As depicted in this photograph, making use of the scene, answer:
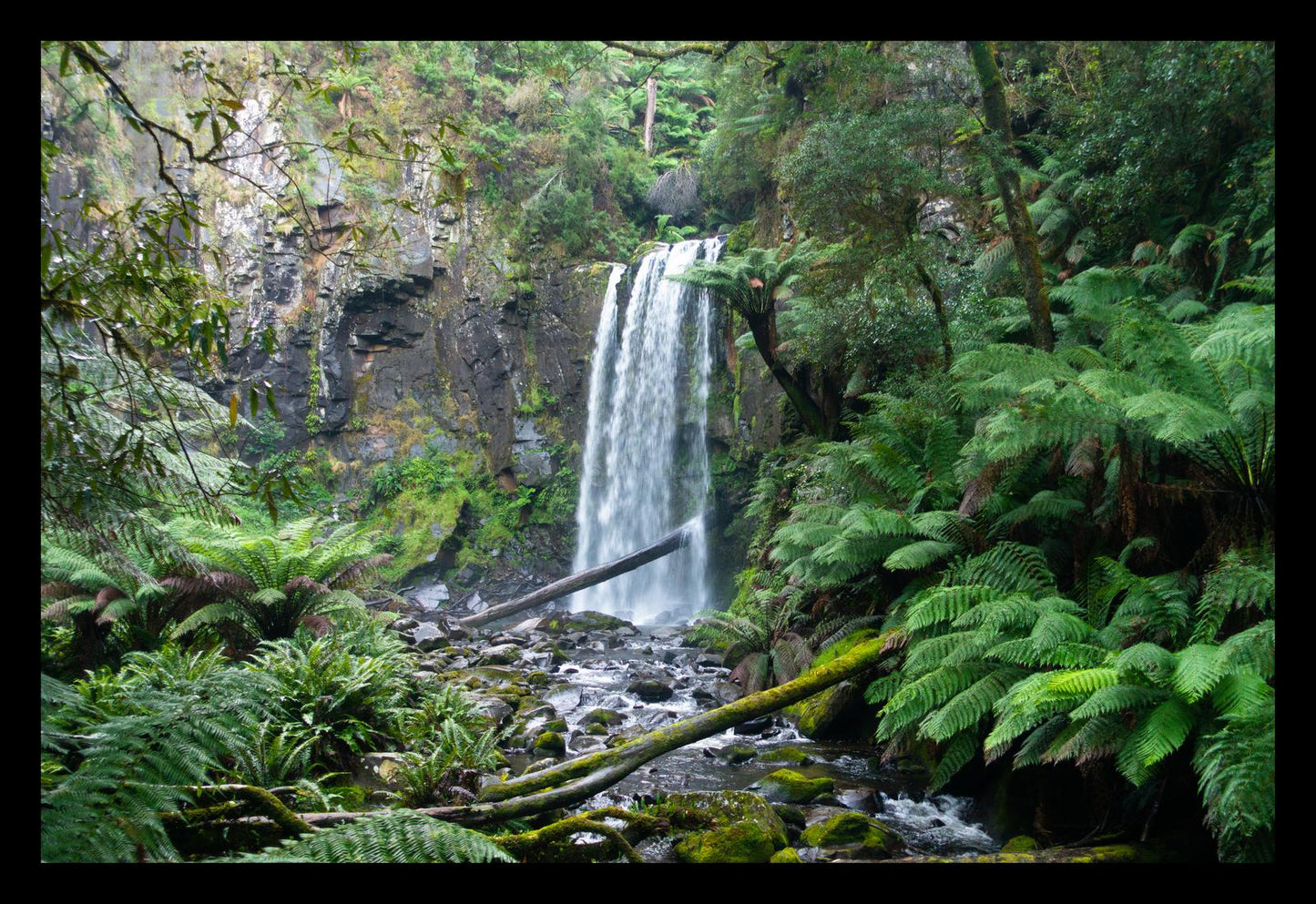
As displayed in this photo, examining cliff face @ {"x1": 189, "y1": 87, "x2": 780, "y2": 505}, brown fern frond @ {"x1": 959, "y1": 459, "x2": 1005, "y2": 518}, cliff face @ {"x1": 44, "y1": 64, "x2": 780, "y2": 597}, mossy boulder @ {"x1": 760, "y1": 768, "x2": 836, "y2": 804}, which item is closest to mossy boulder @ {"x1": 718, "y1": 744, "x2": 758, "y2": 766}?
mossy boulder @ {"x1": 760, "y1": 768, "x2": 836, "y2": 804}

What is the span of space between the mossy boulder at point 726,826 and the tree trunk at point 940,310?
4.06 m

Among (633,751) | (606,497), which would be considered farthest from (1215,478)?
(606,497)

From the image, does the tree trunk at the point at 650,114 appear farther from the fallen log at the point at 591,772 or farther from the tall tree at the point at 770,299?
the fallen log at the point at 591,772

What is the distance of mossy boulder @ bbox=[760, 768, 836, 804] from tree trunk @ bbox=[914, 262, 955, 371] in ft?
11.7

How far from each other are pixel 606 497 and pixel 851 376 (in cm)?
796

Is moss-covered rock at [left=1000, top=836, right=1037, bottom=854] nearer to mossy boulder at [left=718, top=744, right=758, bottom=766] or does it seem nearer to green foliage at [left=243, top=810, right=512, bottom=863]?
mossy boulder at [left=718, top=744, right=758, bottom=766]

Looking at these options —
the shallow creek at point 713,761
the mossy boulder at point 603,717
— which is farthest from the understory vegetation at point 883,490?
the mossy boulder at point 603,717

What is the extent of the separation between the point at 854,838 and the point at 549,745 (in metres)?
2.14

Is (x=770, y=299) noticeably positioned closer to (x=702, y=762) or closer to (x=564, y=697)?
(x=564, y=697)

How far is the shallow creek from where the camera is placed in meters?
3.49

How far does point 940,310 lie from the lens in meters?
6.19

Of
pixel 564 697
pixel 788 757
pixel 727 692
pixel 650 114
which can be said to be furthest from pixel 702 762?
pixel 650 114
